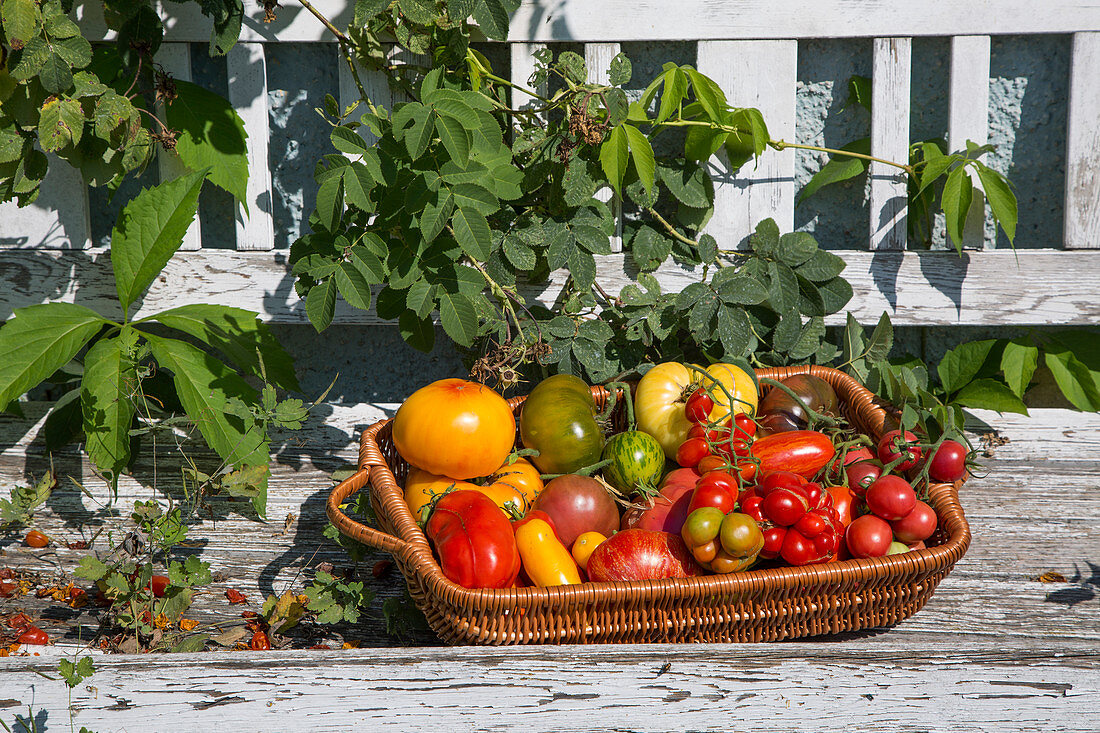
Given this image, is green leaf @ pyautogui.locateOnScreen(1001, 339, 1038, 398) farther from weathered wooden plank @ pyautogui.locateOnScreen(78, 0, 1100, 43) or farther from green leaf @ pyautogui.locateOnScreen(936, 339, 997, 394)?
weathered wooden plank @ pyautogui.locateOnScreen(78, 0, 1100, 43)

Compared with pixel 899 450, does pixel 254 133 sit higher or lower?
higher

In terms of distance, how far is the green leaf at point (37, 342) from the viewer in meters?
1.57

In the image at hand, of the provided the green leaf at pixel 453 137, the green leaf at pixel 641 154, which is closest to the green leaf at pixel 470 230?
the green leaf at pixel 453 137

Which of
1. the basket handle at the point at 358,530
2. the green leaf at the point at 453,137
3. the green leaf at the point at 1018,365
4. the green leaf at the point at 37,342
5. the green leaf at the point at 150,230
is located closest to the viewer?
the basket handle at the point at 358,530

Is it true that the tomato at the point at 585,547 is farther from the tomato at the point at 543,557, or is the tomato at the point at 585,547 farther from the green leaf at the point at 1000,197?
the green leaf at the point at 1000,197

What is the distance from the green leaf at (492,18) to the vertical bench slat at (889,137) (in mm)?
913

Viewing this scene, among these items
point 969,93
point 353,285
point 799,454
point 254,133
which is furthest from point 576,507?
point 969,93

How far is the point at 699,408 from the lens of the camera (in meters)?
1.52

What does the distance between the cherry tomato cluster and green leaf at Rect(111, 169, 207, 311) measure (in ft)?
4.32

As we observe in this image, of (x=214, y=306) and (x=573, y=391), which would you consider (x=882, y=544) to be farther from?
(x=214, y=306)

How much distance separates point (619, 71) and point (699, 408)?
0.77m

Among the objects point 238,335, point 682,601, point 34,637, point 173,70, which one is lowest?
point 34,637

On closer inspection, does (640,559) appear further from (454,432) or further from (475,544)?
(454,432)

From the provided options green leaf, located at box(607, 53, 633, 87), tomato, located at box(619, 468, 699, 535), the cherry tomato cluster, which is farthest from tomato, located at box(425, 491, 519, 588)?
green leaf, located at box(607, 53, 633, 87)
